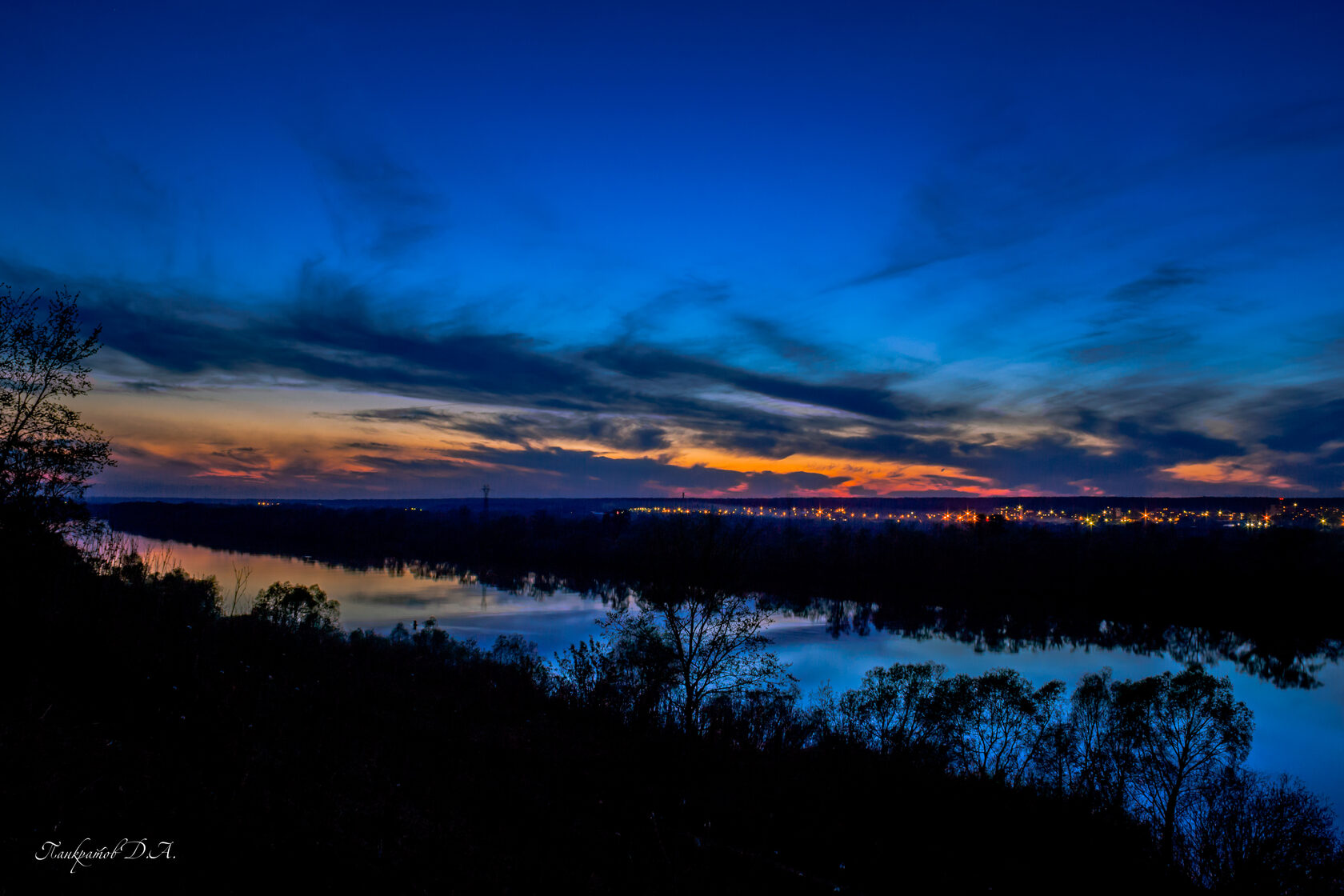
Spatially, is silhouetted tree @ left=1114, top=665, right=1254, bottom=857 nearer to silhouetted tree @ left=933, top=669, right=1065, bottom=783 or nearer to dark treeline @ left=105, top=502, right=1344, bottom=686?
silhouetted tree @ left=933, top=669, right=1065, bottom=783

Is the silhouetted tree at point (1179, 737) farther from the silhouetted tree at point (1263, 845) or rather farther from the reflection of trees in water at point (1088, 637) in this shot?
the reflection of trees in water at point (1088, 637)

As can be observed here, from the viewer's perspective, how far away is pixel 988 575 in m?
76.6

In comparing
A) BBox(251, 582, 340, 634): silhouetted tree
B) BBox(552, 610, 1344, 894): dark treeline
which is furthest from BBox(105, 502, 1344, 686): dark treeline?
BBox(251, 582, 340, 634): silhouetted tree

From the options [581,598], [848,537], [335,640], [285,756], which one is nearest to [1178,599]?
[848,537]

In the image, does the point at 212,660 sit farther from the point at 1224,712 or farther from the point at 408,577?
the point at 408,577

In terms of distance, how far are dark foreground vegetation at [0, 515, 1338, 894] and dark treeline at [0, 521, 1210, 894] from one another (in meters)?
0.06

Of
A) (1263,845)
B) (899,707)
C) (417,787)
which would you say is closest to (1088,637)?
(899,707)

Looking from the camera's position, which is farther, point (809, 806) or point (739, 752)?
point (739, 752)

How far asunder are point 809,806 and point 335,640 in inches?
854

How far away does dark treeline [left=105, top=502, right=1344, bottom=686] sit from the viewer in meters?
50.8

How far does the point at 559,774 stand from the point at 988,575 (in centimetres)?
7426

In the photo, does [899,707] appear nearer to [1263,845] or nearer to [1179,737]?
[1179,737]

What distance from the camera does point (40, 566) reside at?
15.4 metres

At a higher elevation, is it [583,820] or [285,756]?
[285,756]
